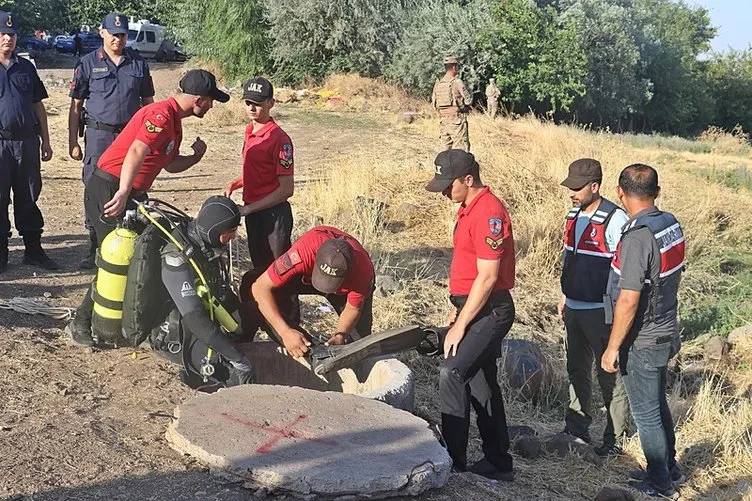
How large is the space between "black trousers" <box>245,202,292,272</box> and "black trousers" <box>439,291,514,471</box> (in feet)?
4.81

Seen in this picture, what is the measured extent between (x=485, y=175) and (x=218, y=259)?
747 centimetres

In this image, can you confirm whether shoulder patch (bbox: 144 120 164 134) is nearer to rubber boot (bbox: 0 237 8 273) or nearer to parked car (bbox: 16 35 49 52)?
rubber boot (bbox: 0 237 8 273)

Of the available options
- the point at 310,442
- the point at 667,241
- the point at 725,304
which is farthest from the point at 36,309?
the point at 725,304

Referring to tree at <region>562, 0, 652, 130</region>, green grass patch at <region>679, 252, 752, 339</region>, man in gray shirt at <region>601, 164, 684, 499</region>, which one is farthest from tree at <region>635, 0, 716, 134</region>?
man in gray shirt at <region>601, 164, 684, 499</region>

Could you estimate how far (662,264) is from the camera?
179 inches

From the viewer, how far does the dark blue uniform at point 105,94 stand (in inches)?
267

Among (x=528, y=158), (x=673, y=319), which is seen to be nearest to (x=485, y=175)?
(x=528, y=158)

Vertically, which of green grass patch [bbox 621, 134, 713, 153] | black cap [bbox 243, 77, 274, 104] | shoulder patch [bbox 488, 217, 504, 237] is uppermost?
black cap [bbox 243, 77, 274, 104]

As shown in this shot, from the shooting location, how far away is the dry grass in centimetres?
563

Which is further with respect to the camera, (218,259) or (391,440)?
(218,259)

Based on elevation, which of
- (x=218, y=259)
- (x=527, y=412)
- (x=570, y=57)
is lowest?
(x=527, y=412)

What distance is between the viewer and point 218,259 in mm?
4809

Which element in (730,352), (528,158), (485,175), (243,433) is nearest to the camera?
(243,433)

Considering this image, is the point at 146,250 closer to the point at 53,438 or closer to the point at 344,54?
the point at 53,438
